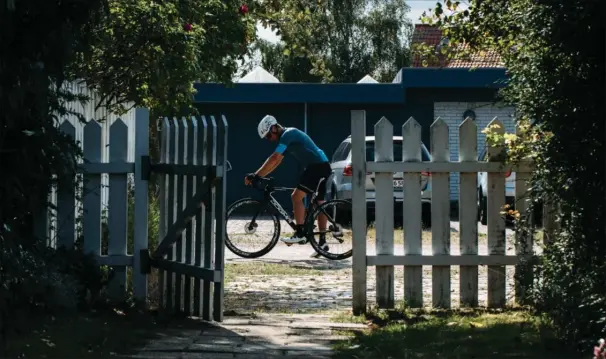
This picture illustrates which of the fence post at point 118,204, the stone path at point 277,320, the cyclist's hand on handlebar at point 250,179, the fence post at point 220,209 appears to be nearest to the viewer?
the stone path at point 277,320

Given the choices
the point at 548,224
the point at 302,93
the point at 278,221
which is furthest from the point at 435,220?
the point at 302,93

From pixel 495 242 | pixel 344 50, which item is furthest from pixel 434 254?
pixel 344 50

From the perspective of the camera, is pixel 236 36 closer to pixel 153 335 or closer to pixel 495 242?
pixel 495 242

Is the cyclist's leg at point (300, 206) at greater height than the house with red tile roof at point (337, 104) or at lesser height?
lesser

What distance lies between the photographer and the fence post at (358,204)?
848 cm

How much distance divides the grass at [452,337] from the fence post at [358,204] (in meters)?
0.21

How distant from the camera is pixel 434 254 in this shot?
28.3 ft

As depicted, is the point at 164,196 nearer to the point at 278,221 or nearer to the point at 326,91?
the point at 278,221

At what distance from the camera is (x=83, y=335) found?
269 inches

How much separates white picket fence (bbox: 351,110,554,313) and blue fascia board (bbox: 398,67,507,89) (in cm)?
1840

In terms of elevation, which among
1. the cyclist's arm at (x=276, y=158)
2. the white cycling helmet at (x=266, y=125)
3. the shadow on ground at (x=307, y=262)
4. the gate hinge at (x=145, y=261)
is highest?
the white cycling helmet at (x=266, y=125)

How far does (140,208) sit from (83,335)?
1.90m

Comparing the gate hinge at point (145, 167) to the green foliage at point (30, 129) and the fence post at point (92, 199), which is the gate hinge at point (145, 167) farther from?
the green foliage at point (30, 129)

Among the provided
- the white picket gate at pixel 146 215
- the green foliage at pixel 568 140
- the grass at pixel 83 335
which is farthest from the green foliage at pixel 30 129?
the green foliage at pixel 568 140
